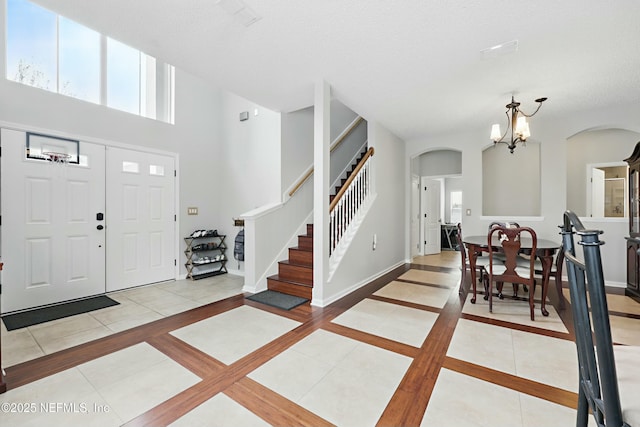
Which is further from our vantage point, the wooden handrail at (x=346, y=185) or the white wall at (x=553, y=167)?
the white wall at (x=553, y=167)

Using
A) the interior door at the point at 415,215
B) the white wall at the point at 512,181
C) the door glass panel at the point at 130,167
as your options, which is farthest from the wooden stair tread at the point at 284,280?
the white wall at the point at 512,181

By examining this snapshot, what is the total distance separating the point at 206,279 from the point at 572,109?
638 centimetres

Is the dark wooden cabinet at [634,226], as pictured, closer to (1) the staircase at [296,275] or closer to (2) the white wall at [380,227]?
(2) the white wall at [380,227]

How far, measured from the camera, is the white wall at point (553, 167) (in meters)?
4.28

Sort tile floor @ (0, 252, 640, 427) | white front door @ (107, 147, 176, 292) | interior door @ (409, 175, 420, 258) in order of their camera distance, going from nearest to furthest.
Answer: tile floor @ (0, 252, 640, 427), white front door @ (107, 147, 176, 292), interior door @ (409, 175, 420, 258)

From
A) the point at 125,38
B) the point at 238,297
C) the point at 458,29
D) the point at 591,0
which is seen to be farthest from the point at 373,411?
the point at 125,38

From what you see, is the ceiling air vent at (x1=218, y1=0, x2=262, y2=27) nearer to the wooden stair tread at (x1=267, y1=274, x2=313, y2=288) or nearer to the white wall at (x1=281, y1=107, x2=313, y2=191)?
the white wall at (x1=281, y1=107, x2=313, y2=191)

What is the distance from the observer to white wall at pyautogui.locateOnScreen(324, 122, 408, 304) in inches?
156

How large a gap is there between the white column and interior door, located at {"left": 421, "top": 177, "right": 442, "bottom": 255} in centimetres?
463

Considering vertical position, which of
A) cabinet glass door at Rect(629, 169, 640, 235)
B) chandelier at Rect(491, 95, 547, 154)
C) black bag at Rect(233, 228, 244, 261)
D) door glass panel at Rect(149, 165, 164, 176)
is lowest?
black bag at Rect(233, 228, 244, 261)

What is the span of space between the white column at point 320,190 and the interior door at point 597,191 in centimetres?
520

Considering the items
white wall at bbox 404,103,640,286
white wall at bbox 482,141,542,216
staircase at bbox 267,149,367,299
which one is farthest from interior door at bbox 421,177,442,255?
staircase at bbox 267,149,367,299

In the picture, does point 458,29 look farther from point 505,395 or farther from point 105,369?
point 105,369

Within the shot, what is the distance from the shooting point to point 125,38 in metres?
2.52
